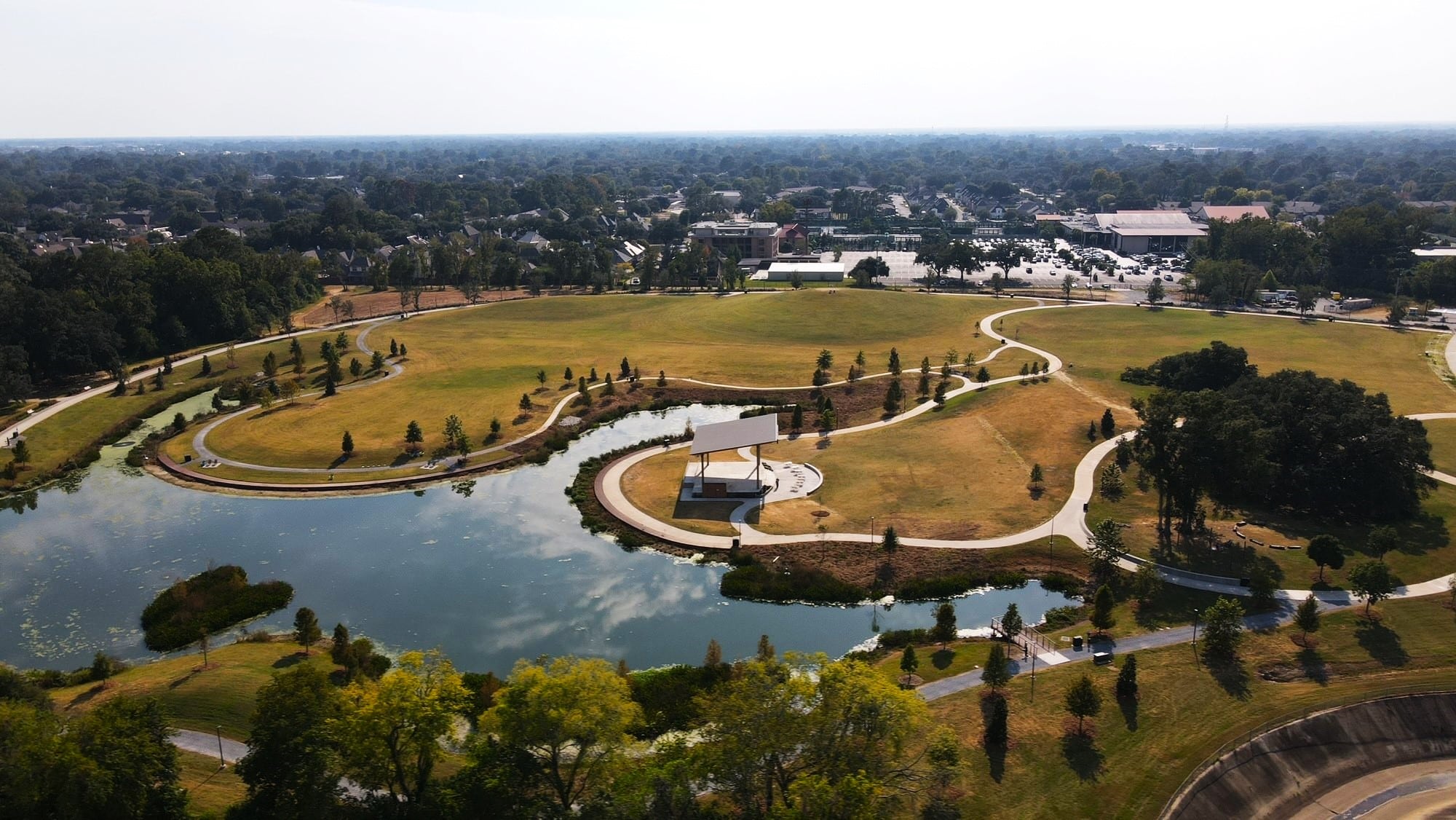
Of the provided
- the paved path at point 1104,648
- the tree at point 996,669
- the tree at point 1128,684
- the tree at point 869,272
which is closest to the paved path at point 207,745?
the paved path at point 1104,648

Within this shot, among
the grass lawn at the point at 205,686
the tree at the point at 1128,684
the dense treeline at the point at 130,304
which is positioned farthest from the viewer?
the dense treeline at the point at 130,304

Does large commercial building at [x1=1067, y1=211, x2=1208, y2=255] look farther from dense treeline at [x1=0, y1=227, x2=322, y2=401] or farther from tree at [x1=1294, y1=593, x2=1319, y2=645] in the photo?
dense treeline at [x1=0, y1=227, x2=322, y2=401]

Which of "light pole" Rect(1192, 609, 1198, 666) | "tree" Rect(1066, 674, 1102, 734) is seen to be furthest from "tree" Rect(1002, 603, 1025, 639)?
"light pole" Rect(1192, 609, 1198, 666)

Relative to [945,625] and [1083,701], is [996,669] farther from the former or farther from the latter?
[945,625]

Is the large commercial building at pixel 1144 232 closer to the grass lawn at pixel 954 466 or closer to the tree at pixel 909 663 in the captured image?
the grass lawn at pixel 954 466

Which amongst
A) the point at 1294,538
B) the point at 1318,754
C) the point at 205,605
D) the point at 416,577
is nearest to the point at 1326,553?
the point at 1294,538

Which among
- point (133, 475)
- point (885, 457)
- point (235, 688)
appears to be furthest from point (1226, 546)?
point (133, 475)

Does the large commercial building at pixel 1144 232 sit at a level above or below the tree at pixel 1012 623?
above
